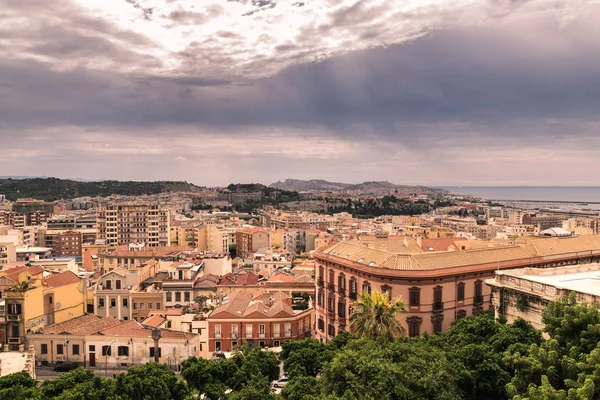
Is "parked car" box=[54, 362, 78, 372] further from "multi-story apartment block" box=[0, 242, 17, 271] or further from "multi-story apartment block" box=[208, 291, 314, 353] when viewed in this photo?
"multi-story apartment block" box=[0, 242, 17, 271]

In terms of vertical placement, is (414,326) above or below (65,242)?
above

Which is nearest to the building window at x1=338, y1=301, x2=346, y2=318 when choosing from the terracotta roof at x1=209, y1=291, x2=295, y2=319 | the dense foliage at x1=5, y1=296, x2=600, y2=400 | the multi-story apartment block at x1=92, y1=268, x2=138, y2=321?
the terracotta roof at x1=209, y1=291, x2=295, y2=319

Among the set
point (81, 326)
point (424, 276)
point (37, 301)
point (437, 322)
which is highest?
point (424, 276)

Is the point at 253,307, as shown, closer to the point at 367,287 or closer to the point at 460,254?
the point at 367,287

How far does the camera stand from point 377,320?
36312 mm

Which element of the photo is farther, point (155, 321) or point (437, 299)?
point (155, 321)

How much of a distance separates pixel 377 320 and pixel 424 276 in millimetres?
10399

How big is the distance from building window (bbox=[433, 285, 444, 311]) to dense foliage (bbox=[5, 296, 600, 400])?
12.8 m

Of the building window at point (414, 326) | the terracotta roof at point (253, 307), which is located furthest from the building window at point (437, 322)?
the terracotta roof at point (253, 307)

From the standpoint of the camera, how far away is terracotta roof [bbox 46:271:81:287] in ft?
186

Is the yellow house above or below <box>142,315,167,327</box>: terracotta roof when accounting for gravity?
above

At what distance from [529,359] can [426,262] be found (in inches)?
Result: 937

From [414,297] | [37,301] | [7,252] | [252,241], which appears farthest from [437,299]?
[252,241]

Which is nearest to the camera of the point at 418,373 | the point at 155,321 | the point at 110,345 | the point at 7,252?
the point at 418,373
